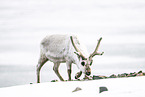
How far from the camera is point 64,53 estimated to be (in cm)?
1109

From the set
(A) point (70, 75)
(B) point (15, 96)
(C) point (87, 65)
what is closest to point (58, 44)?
(A) point (70, 75)

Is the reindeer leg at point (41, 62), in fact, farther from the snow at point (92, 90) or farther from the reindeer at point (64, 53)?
the snow at point (92, 90)

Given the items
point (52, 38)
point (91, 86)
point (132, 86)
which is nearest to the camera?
point (132, 86)

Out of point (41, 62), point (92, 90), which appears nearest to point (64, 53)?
point (41, 62)

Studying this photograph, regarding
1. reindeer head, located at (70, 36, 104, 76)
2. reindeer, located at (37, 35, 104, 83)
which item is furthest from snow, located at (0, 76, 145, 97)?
reindeer, located at (37, 35, 104, 83)

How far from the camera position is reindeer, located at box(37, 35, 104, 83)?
10.00 m

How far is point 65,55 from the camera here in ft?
36.2

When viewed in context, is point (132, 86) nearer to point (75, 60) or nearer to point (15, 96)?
point (15, 96)

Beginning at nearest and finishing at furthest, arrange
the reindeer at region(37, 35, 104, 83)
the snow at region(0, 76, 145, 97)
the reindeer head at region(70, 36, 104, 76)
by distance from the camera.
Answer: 1. the snow at region(0, 76, 145, 97)
2. the reindeer head at region(70, 36, 104, 76)
3. the reindeer at region(37, 35, 104, 83)

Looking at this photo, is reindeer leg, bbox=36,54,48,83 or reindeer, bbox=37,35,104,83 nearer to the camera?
reindeer, bbox=37,35,104,83

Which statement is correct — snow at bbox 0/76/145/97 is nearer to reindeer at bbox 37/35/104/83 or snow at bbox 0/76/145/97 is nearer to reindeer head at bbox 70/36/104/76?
reindeer head at bbox 70/36/104/76

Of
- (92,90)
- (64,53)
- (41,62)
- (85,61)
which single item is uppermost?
(64,53)

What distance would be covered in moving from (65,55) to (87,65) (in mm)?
1525

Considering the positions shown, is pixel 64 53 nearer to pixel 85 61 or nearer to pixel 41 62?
pixel 85 61
